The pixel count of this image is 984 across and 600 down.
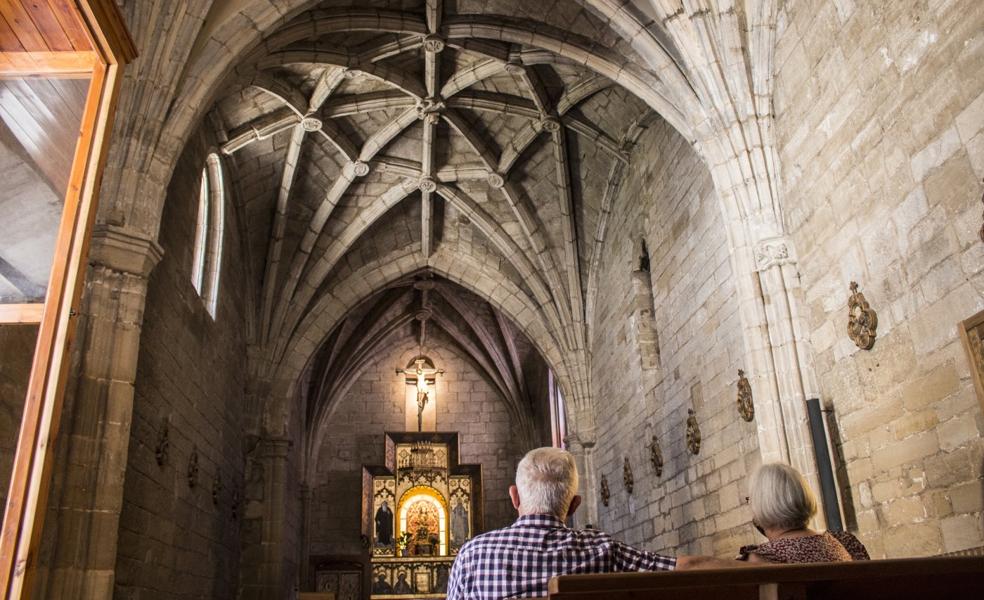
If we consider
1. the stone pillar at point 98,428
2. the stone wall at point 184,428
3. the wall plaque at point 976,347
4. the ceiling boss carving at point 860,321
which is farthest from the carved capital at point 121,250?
the wall plaque at point 976,347

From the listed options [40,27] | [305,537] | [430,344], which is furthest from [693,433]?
[430,344]

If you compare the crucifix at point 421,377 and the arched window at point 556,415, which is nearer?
the arched window at point 556,415

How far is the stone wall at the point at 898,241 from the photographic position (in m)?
4.32

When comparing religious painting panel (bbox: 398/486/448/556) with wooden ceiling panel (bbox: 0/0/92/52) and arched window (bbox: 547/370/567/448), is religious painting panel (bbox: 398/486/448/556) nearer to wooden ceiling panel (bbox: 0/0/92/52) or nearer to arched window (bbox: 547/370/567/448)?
arched window (bbox: 547/370/567/448)

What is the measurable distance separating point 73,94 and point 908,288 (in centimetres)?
443

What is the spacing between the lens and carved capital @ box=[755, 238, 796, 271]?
21.4 ft

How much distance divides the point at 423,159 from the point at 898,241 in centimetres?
858

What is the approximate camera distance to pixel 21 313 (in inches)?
118

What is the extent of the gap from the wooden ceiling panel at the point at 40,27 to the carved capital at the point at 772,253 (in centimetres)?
505

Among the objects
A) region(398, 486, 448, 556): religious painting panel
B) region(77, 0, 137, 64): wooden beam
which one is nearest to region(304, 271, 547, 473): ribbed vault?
region(398, 486, 448, 556): religious painting panel

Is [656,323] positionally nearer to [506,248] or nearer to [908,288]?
[506,248]

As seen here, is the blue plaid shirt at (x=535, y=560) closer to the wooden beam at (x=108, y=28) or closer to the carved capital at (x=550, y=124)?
the wooden beam at (x=108, y=28)

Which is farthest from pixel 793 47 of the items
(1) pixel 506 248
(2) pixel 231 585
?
(2) pixel 231 585

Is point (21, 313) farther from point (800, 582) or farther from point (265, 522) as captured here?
point (265, 522)
